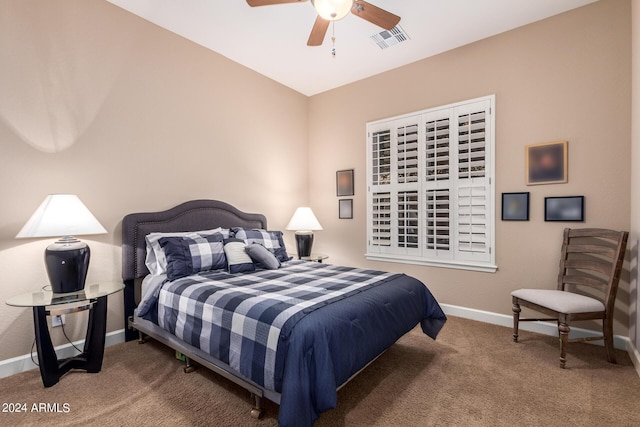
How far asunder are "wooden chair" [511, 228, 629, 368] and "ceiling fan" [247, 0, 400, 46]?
2.46 meters

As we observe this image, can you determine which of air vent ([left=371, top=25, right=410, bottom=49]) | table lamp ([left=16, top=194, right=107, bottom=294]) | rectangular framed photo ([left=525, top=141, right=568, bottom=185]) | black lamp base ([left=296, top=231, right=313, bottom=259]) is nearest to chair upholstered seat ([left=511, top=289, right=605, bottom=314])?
rectangular framed photo ([left=525, top=141, right=568, bottom=185])

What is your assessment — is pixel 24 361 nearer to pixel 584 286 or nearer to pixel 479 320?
pixel 479 320

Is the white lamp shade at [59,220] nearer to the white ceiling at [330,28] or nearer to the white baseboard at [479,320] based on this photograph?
the white baseboard at [479,320]

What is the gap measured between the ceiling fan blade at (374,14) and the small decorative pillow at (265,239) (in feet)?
7.32

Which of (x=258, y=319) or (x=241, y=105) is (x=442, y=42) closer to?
(x=241, y=105)

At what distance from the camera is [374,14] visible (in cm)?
233

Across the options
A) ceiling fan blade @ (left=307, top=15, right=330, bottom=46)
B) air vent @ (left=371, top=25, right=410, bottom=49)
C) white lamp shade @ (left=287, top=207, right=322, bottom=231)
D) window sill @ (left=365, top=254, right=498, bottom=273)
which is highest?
air vent @ (left=371, top=25, right=410, bottom=49)

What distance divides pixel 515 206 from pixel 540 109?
3.17 feet

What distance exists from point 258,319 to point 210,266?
4.04ft

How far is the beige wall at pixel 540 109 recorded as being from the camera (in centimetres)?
271

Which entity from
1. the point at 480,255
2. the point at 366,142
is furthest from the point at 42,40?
the point at 480,255

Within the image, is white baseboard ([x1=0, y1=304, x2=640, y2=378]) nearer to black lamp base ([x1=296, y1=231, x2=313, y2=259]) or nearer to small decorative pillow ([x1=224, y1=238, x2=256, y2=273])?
small decorative pillow ([x1=224, y1=238, x2=256, y2=273])

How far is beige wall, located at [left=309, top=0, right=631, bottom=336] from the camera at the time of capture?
2.71m

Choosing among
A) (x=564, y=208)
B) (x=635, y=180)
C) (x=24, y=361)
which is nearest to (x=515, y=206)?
(x=564, y=208)
